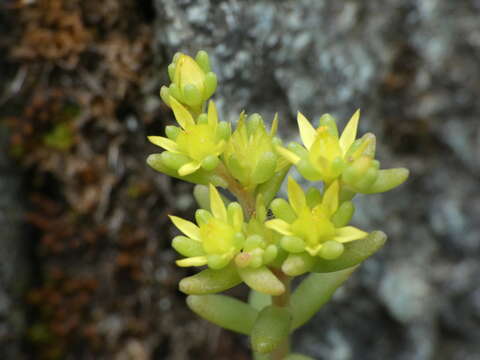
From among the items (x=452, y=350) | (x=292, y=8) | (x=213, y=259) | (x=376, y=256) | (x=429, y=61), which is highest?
(x=292, y=8)

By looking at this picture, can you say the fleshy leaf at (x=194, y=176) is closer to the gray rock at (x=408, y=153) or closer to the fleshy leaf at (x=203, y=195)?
the fleshy leaf at (x=203, y=195)

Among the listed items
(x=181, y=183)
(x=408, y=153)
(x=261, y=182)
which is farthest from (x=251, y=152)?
(x=408, y=153)

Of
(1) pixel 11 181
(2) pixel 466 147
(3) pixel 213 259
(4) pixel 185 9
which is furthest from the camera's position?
→ (2) pixel 466 147

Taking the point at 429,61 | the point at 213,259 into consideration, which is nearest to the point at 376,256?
the point at 429,61

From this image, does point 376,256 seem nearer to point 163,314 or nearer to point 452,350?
point 452,350

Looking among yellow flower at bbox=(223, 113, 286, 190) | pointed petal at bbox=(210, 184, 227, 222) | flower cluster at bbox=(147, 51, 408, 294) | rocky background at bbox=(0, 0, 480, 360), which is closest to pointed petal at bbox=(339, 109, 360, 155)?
flower cluster at bbox=(147, 51, 408, 294)

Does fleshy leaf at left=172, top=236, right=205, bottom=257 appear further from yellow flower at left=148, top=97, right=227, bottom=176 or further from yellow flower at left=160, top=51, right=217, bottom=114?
yellow flower at left=160, top=51, right=217, bottom=114

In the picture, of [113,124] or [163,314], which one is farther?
[163,314]
